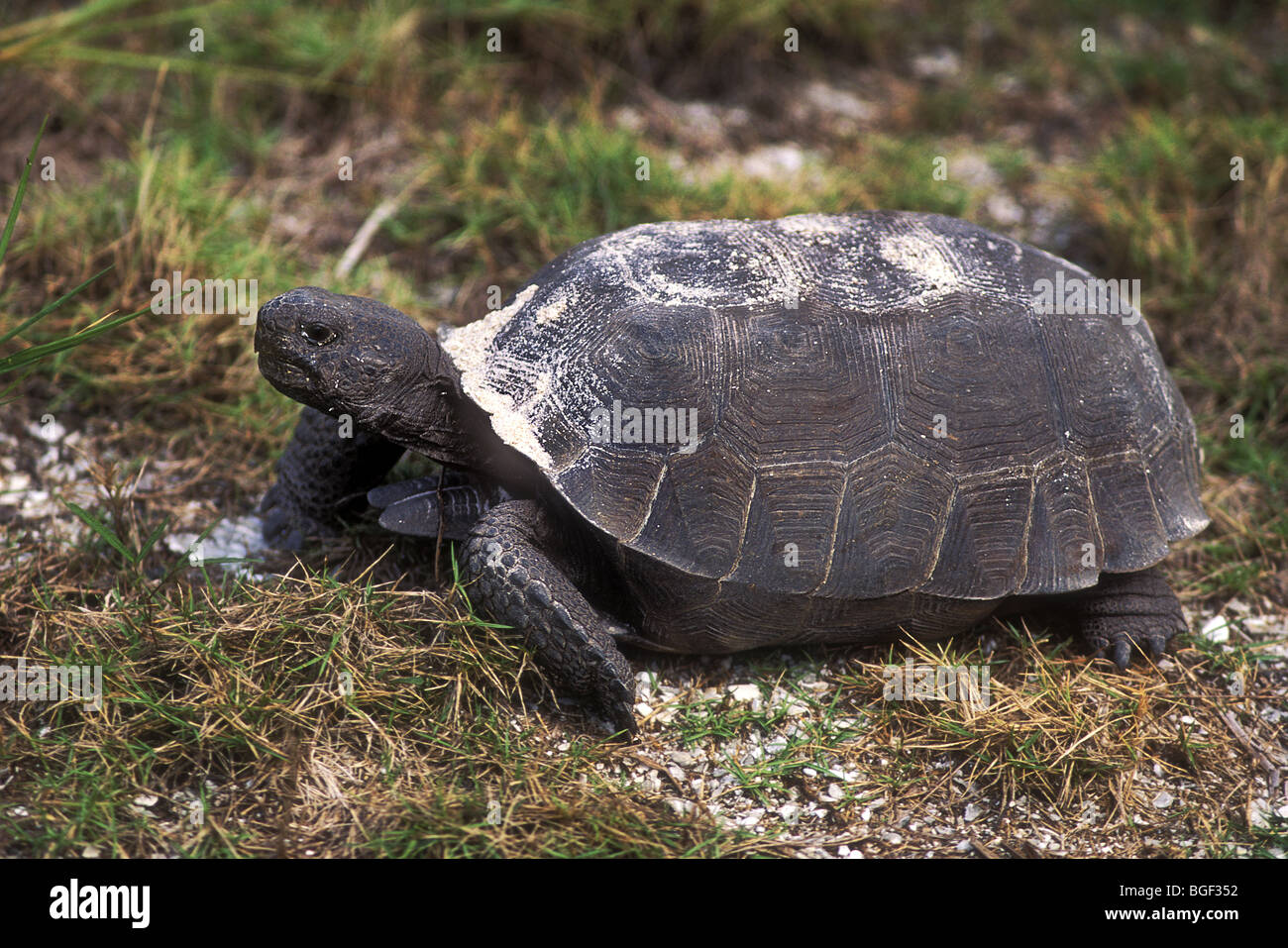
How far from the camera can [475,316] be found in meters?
5.71

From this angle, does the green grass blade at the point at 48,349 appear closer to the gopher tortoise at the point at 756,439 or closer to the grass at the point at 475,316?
the grass at the point at 475,316

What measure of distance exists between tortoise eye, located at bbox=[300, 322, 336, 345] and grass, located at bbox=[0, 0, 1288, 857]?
842 millimetres

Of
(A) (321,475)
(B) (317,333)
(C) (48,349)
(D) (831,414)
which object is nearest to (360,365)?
(B) (317,333)

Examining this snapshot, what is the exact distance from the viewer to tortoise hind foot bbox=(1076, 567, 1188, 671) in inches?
168

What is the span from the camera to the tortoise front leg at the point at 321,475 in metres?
4.30

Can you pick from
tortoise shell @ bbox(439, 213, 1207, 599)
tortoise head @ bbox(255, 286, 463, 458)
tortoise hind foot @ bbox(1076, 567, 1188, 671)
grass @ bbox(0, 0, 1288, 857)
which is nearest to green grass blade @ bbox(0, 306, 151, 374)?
grass @ bbox(0, 0, 1288, 857)

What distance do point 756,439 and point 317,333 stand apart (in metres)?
1.54

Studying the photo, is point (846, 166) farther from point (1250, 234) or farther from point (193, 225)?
point (193, 225)

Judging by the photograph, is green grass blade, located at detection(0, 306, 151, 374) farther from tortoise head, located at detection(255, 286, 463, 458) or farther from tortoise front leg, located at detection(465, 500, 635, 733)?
tortoise front leg, located at detection(465, 500, 635, 733)

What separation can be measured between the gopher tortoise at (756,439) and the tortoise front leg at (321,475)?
0.09m

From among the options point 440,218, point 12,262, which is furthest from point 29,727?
point 440,218

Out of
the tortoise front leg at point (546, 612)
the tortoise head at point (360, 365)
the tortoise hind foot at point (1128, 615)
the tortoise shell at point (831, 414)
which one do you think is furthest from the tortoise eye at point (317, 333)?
the tortoise hind foot at point (1128, 615)

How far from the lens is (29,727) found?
3521 millimetres

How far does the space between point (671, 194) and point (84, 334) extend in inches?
138
